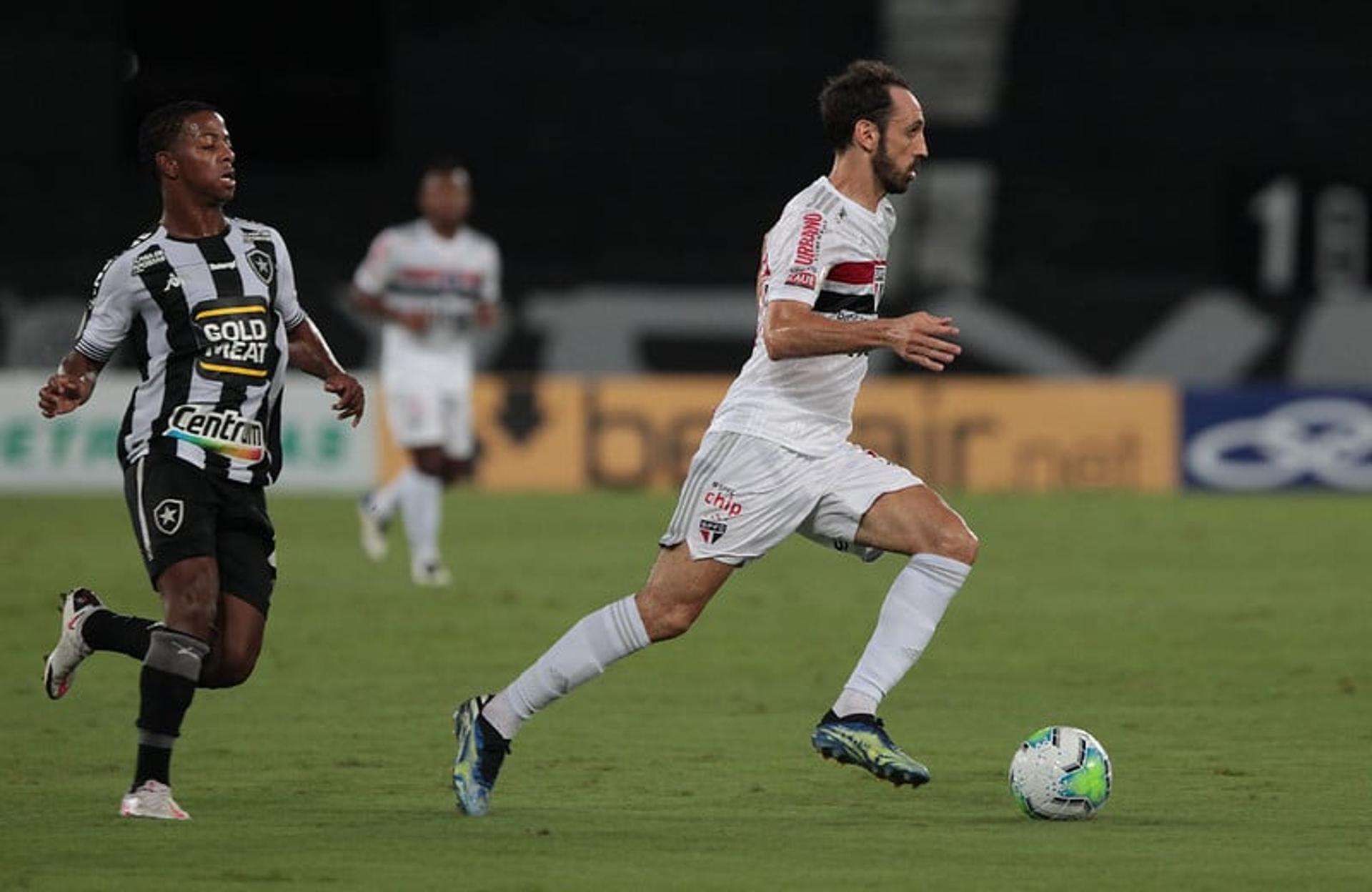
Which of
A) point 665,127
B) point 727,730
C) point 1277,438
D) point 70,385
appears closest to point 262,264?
point 70,385

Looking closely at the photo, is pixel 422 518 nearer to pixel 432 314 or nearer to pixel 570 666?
pixel 432 314

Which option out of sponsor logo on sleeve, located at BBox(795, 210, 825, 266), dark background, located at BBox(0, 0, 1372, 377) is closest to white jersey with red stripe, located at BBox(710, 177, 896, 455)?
sponsor logo on sleeve, located at BBox(795, 210, 825, 266)

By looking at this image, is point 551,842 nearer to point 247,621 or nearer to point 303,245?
point 247,621

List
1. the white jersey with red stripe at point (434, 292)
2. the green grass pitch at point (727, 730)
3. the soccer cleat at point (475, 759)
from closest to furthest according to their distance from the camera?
the green grass pitch at point (727, 730) → the soccer cleat at point (475, 759) → the white jersey with red stripe at point (434, 292)

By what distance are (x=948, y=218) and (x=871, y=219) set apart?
1921 centimetres

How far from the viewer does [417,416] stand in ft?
56.4

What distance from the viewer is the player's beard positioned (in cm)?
851

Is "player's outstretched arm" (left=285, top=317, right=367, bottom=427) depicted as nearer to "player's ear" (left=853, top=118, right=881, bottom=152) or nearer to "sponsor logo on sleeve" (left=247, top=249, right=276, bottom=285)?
"sponsor logo on sleeve" (left=247, top=249, right=276, bottom=285)

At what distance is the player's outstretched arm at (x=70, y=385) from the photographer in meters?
8.16

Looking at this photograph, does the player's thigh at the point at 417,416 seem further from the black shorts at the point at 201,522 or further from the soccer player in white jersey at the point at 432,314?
the black shorts at the point at 201,522

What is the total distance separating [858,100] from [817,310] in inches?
26.7

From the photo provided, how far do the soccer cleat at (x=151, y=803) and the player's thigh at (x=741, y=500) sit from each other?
1.69 m

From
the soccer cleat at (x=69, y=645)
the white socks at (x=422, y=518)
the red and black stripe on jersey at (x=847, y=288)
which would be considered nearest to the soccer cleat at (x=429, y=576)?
the white socks at (x=422, y=518)

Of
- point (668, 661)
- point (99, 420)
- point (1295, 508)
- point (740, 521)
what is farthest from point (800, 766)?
point (99, 420)
